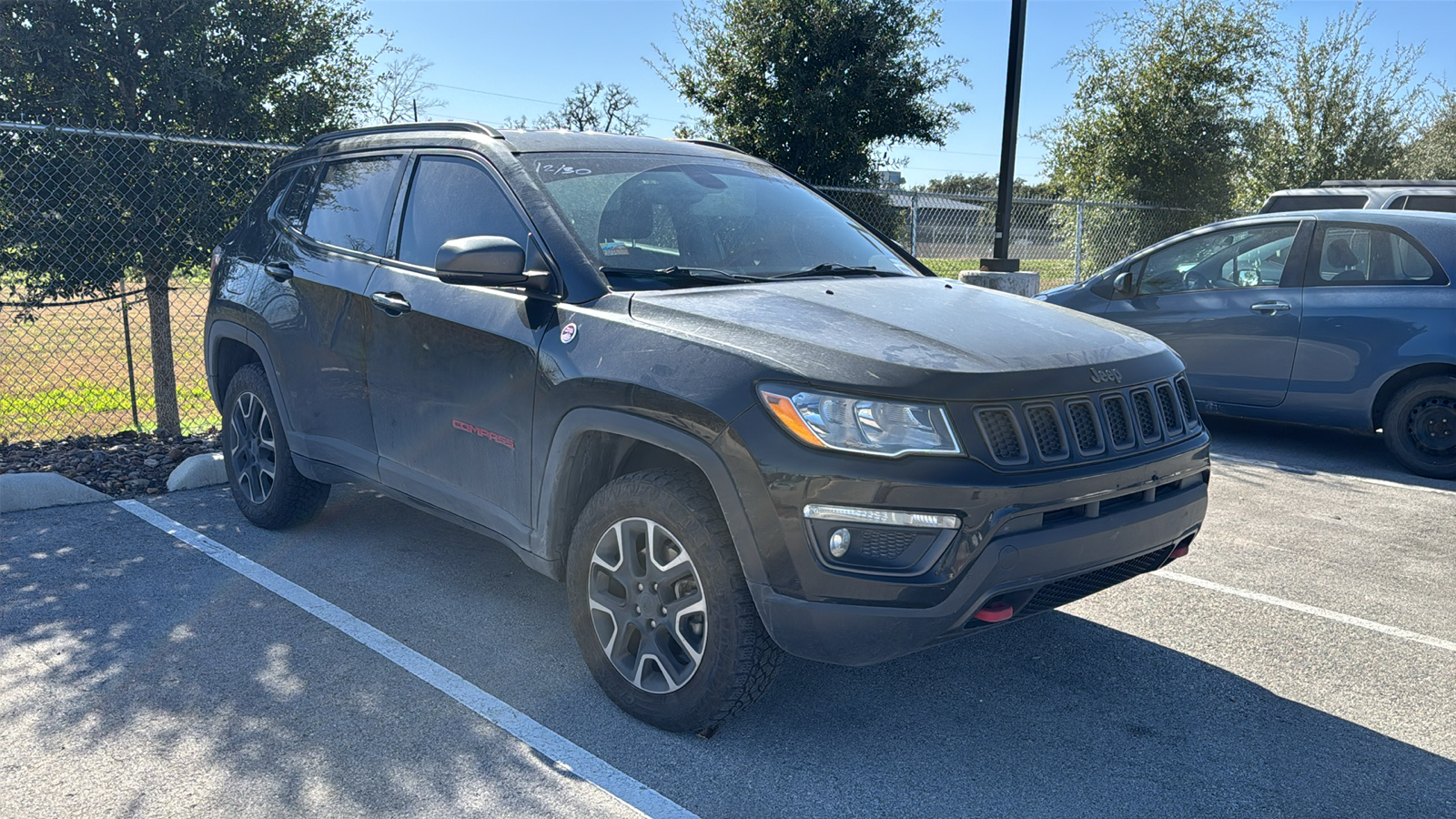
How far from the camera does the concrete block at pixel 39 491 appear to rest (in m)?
5.77

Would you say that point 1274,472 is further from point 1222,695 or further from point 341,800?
point 341,800

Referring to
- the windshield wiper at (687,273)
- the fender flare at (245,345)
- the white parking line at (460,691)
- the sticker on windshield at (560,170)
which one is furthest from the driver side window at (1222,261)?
the white parking line at (460,691)

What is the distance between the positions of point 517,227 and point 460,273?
1.36 ft

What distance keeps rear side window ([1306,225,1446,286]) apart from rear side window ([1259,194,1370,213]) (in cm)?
271

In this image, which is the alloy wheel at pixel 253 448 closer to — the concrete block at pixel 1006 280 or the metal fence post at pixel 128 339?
the metal fence post at pixel 128 339

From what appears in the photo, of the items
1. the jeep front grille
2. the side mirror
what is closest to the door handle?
the side mirror

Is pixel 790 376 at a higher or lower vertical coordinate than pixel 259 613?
higher

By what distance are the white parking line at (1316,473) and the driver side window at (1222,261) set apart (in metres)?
1.23

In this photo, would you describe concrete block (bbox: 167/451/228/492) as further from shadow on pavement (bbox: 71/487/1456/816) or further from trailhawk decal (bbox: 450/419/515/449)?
trailhawk decal (bbox: 450/419/515/449)

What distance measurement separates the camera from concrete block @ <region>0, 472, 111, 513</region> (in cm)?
577

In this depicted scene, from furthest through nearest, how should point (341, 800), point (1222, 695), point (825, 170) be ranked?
point (825, 170) → point (1222, 695) → point (341, 800)

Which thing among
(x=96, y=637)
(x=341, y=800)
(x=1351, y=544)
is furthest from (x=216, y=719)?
(x=1351, y=544)

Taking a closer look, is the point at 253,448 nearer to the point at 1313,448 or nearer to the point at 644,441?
→ the point at 644,441

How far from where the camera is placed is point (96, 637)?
4070 mm
